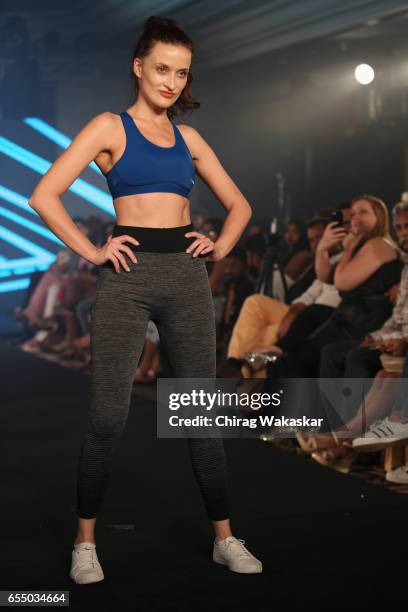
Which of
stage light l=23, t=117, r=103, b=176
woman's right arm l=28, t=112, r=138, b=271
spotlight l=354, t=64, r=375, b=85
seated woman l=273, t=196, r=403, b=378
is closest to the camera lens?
woman's right arm l=28, t=112, r=138, b=271

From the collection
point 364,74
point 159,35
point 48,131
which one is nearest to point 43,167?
point 48,131

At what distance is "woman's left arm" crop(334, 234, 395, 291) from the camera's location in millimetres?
3885

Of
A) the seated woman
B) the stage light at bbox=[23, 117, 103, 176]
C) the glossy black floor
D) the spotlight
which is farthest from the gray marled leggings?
the stage light at bbox=[23, 117, 103, 176]

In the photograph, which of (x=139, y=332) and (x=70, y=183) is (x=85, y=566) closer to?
(x=139, y=332)

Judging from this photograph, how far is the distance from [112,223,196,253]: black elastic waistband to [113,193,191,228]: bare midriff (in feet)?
0.04

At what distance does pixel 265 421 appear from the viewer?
161 inches

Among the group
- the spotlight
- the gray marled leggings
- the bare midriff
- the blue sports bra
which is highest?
the spotlight

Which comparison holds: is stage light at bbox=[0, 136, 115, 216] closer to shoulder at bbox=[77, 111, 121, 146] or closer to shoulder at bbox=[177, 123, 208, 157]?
shoulder at bbox=[177, 123, 208, 157]

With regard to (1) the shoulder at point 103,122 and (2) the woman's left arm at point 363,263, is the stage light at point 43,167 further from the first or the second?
(1) the shoulder at point 103,122

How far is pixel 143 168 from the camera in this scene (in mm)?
2113

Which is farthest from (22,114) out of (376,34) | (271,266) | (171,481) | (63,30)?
(171,481)

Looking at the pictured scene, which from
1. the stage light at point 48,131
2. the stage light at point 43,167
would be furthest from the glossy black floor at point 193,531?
the stage light at point 48,131

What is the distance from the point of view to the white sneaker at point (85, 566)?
219 cm

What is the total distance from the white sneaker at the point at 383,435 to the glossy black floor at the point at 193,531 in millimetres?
156
